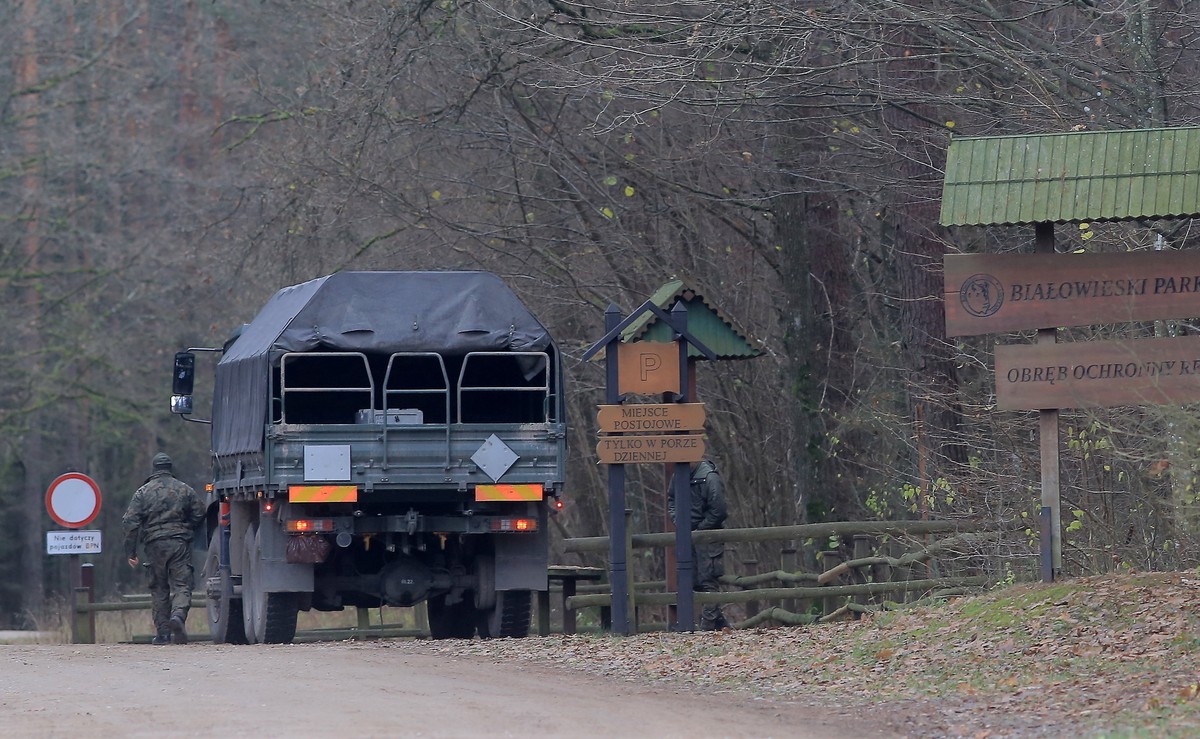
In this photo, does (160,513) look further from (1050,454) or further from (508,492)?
(1050,454)

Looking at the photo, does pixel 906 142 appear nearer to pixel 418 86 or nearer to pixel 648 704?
pixel 418 86

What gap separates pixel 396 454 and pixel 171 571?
14.7 feet

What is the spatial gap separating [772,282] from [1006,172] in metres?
11.6

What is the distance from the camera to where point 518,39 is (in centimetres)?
2131

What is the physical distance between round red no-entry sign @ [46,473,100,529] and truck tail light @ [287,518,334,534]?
18.2 ft

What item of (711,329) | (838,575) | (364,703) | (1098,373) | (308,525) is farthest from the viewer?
(711,329)

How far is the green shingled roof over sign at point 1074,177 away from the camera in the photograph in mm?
12789

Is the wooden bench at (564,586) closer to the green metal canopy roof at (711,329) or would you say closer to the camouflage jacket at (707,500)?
the camouflage jacket at (707,500)

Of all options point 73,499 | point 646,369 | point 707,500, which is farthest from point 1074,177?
point 73,499

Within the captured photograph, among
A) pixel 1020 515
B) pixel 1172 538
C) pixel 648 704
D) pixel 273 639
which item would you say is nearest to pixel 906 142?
pixel 1020 515

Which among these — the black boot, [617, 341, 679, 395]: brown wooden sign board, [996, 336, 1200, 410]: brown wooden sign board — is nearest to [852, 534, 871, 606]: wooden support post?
[617, 341, 679, 395]: brown wooden sign board

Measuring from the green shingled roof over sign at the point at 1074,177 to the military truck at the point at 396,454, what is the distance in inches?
188

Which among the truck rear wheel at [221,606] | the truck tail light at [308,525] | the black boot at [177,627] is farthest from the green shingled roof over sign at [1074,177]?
the black boot at [177,627]

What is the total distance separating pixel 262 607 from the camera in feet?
55.3
